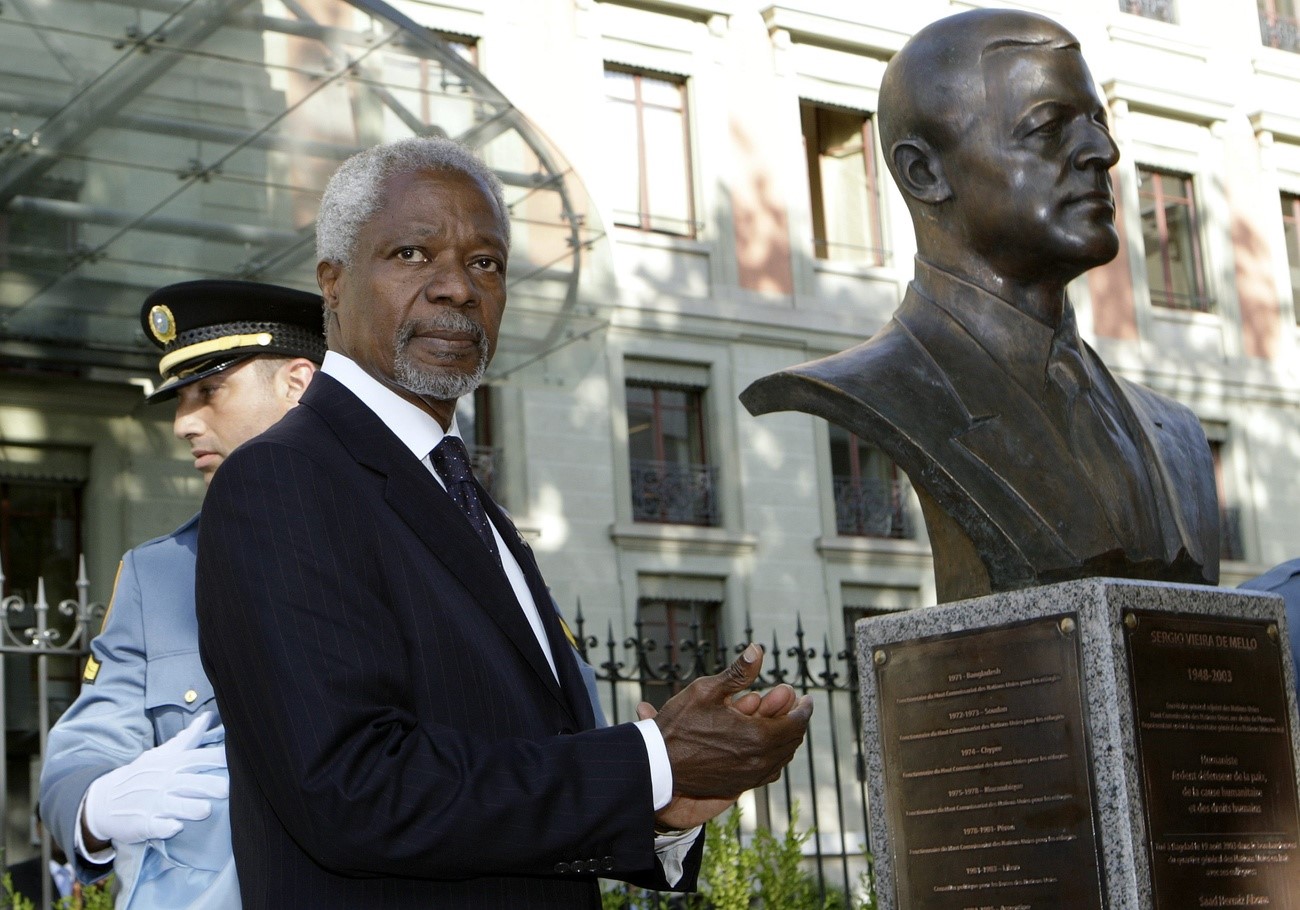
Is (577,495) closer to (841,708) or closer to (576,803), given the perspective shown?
(841,708)

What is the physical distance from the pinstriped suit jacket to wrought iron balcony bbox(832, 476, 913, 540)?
2030cm

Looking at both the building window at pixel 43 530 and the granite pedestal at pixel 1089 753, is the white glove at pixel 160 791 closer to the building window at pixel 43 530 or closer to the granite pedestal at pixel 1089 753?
the granite pedestal at pixel 1089 753

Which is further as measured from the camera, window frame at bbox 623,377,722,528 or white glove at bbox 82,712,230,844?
window frame at bbox 623,377,722,528

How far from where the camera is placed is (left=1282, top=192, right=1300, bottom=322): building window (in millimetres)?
26922

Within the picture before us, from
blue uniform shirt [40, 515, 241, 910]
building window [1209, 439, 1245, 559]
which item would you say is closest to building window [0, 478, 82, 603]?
building window [1209, 439, 1245, 559]

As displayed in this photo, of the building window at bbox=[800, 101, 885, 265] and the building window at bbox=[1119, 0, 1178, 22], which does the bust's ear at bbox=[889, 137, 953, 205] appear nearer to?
the building window at bbox=[800, 101, 885, 265]

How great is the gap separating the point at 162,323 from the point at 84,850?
1.30 m

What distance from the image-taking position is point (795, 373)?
4.82 meters

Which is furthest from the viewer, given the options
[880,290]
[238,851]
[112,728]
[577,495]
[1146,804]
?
[880,290]

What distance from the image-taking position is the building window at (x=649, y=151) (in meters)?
22.0

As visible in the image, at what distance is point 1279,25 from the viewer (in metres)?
27.6

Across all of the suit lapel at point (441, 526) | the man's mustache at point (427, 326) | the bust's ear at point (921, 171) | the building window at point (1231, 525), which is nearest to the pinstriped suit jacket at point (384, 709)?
the suit lapel at point (441, 526)

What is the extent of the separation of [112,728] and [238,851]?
832 mm

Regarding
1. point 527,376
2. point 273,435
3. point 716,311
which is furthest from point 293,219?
point 273,435
